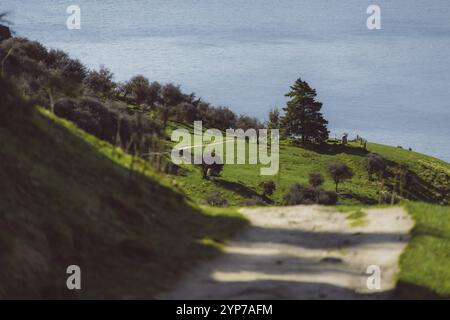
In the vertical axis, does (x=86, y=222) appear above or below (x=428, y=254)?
above

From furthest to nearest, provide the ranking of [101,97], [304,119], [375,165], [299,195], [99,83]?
[304,119] → [99,83] → [101,97] → [375,165] → [299,195]

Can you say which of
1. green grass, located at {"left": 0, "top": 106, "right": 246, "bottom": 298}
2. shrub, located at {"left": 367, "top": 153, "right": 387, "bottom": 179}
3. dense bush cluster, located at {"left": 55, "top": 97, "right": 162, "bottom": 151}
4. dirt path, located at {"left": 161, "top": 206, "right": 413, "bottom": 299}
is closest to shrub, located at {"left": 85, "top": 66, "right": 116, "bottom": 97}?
A: shrub, located at {"left": 367, "top": 153, "right": 387, "bottom": 179}

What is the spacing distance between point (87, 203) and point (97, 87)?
3675 inches

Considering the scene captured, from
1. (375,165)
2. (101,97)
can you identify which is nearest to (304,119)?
(375,165)

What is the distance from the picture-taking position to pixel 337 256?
67.5 ft

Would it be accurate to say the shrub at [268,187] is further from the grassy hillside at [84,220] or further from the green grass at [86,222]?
the green grass at [86,222]

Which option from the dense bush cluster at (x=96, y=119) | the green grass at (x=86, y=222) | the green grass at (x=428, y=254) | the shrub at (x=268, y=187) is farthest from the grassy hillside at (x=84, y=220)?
the shrub at (x=268, y=187)

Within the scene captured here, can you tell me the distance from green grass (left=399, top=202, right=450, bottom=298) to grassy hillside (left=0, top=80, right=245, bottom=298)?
4.81 m

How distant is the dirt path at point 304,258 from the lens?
17625 mm

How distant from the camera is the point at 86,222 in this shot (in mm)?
18844

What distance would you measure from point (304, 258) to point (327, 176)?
73.3m

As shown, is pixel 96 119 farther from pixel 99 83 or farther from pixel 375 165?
pixel 375 165

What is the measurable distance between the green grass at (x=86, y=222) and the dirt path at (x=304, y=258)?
0.67 meters
